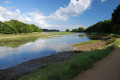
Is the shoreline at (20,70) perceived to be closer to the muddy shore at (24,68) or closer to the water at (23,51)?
the muddy shore at (24,68)

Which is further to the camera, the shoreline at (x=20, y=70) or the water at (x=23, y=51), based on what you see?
the water at (x=23, y=51)

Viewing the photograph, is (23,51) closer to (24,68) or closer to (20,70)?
(24,68)

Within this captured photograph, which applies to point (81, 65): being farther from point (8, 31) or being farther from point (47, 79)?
point (8, 31)

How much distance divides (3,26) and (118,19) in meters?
77.8

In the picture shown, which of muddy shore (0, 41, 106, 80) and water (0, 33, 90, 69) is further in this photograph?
water (0, 33, 90, 69)

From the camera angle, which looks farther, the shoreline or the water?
the water

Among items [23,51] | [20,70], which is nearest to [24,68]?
[20,70]

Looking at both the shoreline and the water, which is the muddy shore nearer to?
the shoreline

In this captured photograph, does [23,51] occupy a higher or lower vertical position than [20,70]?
lower

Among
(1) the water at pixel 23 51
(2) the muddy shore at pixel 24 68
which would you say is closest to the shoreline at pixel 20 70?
(2) the muddy shore at pixel 24 68

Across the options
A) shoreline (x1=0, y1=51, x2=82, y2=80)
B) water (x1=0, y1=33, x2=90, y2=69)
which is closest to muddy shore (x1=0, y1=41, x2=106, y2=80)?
shoreline (x1=0, y1=51, x2=82, y2=80)

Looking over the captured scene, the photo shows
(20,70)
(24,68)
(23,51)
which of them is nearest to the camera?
(20,70)

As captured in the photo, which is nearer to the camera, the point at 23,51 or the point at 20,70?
the point at 20,70

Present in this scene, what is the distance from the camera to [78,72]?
21.1ft
